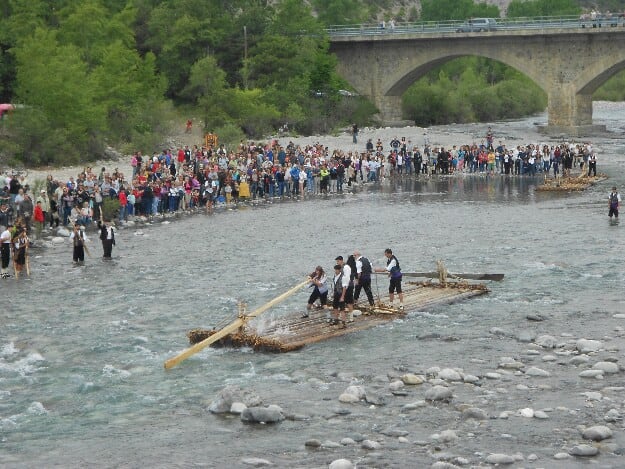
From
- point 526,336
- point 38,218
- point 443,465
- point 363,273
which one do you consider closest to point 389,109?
point 38,218

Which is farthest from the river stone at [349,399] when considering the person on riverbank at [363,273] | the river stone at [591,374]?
the person on riverbank at [363,273]

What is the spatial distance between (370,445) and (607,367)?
20.1 feet

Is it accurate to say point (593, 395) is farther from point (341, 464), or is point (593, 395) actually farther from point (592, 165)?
point (592, 165)

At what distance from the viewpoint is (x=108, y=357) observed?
78.5 ft

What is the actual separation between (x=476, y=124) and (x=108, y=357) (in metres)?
72.8

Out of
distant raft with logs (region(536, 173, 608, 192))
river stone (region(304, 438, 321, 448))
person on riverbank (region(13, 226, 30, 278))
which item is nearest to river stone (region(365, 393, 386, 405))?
river stone (region(304, 438, 321, 448))

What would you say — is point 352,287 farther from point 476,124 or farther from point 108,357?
point 476,124

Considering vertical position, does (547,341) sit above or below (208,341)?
below

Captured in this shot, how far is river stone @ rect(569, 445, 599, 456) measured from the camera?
17797 millimetres

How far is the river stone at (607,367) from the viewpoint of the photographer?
22.0 meters

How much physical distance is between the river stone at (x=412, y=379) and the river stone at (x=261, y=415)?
9.91 feet

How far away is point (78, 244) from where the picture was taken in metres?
35.0

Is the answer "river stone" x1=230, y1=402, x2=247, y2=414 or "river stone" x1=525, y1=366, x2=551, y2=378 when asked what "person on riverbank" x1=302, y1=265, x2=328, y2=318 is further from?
"river stone" x1=230, y1=402, x2=247, y2=414

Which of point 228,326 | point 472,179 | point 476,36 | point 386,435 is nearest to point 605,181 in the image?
point 472,179
